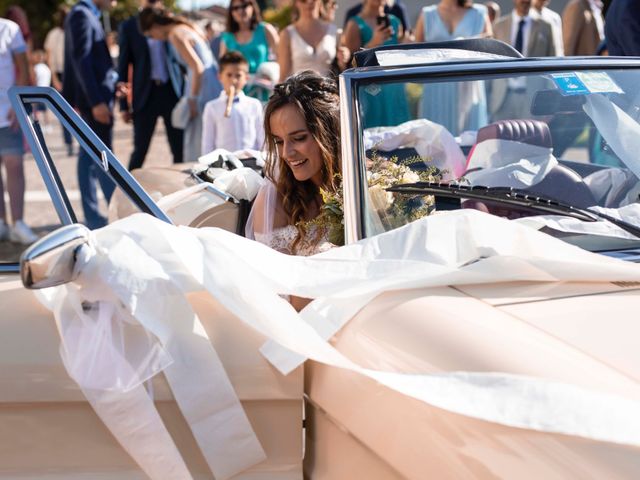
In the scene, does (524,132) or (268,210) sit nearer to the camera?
(524,132)

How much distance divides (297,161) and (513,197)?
41.9 inches

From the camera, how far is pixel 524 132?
2.78m

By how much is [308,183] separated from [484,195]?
43.1 inches

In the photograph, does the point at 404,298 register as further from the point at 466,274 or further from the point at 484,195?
the point at 484,195

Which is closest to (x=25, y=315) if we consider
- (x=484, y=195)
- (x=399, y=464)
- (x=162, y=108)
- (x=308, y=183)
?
(x=399, y=464)

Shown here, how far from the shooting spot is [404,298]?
1989mm

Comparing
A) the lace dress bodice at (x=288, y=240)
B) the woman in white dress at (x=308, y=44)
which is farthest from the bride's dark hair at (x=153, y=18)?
the lace dress bodice at (x=288, y=240)

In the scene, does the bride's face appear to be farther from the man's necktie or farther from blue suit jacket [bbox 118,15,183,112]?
the man's necktie

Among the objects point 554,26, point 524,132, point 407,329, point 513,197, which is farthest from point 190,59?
point 407,329

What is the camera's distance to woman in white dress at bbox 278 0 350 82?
7477 mm

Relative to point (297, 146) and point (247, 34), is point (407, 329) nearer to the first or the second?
point (297, 146)

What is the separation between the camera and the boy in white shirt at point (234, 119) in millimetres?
→ 6391

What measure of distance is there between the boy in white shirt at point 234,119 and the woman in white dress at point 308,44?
83 cm

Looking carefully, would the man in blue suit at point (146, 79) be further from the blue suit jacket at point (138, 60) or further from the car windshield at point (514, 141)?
the car windshield at point (514, 141)
